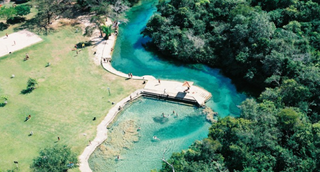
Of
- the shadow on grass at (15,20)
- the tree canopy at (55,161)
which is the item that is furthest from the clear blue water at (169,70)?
the shadow on grass at (15,20)

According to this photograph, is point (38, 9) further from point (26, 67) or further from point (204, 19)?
point (204, 19)

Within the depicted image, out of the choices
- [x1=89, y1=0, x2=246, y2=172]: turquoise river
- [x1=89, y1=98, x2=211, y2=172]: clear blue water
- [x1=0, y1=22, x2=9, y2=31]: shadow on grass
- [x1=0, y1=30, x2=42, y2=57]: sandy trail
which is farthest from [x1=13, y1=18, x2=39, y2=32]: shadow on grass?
[x1=89, y1=98, x2=211, y2=172]: clear blue water

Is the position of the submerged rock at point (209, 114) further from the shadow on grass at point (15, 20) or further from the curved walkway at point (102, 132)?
the shadow on grass at point (15, 20)

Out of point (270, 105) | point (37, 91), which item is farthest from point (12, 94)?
point (270, 105)

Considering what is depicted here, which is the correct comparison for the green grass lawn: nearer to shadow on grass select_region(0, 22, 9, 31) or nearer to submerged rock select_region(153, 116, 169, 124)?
submerged rock select_region(153, 116, 169, 124)

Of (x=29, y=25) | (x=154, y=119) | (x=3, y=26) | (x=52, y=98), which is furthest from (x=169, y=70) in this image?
(x=3, y=26)
